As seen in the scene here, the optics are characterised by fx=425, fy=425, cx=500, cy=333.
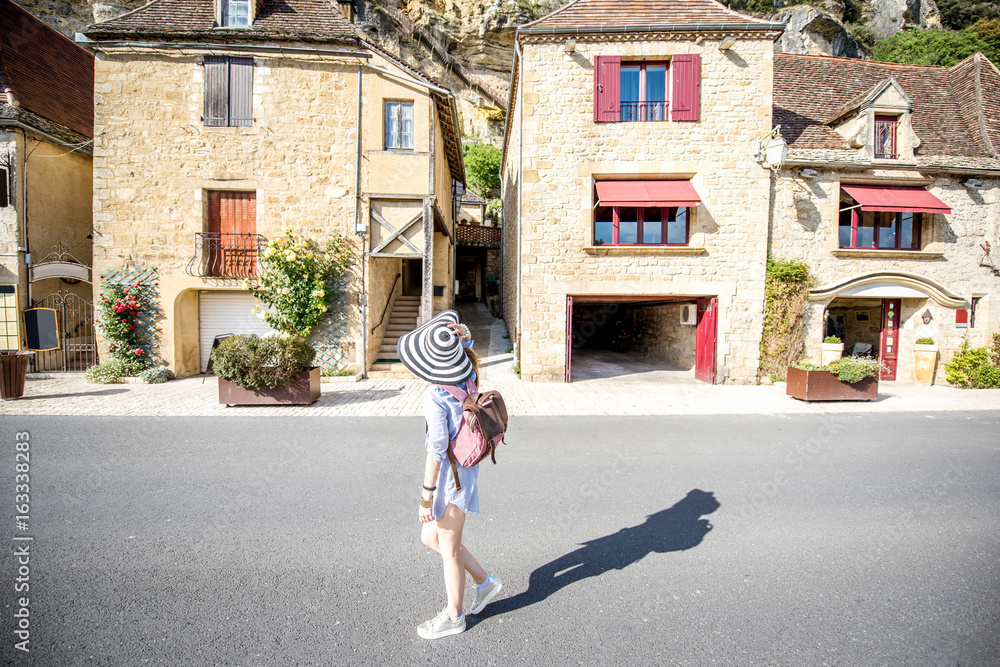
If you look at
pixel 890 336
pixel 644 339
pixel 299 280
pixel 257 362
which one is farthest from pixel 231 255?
pixel 890 336

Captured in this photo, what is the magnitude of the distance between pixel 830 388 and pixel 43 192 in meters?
19.4

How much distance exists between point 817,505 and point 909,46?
4476 cm

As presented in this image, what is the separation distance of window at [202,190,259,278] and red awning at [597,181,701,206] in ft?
28.8

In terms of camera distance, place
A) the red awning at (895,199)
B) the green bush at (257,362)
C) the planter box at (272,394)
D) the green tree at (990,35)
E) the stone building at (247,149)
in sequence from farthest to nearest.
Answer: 1. the green tree at (990,35)
2. the red awning at (895,199)
3. the stone building at (247,149)
4. the planter box at (272,394)
5. the green bush at (257,362)

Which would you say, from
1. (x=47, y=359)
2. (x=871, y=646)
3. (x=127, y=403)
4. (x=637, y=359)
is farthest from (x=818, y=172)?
(x=47, y=359)

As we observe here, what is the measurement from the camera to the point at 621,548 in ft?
10.7

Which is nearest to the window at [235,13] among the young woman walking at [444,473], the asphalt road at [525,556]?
the asphalt road at [525,556]

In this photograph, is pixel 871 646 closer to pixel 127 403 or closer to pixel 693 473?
pixel 693 473

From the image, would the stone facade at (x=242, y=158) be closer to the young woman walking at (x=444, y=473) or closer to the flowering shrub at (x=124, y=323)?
the flowering shrub at (x=124, y=323)

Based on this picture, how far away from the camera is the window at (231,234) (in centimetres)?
1076

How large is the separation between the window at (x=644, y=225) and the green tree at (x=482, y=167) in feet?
64.6

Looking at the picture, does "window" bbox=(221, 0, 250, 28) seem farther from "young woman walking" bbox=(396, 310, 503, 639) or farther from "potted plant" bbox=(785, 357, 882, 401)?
"potted plant" bbox=(785, 357, 882, 401)

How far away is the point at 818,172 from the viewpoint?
10.9 m

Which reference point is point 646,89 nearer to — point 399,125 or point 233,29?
point 399,125
